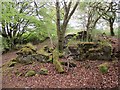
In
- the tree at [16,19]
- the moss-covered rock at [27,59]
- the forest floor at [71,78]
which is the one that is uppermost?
the tree at [16,19]

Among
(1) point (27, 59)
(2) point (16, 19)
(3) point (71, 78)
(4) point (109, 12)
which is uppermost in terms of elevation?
(4) point (109, 12)

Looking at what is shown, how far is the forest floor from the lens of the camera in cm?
Result: 520

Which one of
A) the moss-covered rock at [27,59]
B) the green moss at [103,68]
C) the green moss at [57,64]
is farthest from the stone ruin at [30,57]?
the green moss at [103,68]

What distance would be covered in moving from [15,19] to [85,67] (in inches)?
192

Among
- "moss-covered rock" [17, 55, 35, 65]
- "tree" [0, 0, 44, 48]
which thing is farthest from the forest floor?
"tree" [0, 0, 44, 48]

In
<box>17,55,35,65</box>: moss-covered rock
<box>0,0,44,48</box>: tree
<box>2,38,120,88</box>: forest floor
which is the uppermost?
<box>0,0,44,48</box>: tree

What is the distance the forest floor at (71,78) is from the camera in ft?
17.1

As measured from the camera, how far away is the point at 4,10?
28.7 feet

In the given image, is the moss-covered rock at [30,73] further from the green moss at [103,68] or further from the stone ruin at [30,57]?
the green moss at [103,68]

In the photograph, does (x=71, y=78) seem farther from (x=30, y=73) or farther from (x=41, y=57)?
(x=41, y=57)

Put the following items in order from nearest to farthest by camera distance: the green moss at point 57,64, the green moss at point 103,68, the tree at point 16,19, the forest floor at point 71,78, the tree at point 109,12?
the forest floor at point 71,78, the green moss at point 103,68, the green moss at point 57,64, the tree at point 16,19, the tree at point 109,12

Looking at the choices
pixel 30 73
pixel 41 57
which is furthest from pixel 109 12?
pixel 30 73

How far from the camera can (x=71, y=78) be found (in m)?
5.55

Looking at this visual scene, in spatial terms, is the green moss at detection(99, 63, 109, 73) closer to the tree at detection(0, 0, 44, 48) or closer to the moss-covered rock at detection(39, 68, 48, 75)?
the moss-covered rock at detection(39, 68, 48, 75)
